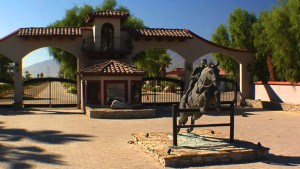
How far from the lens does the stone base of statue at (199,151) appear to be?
10.2 meters

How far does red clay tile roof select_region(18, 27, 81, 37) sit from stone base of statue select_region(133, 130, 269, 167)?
48.3 feet

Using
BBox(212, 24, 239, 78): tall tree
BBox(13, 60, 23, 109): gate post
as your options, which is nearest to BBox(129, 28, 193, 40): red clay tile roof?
BBox(13, 60, 23, 109): gate post

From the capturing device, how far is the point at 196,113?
39.6ft

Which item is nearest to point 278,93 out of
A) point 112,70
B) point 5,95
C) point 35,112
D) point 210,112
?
point 210,112

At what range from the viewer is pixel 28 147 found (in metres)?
12.5

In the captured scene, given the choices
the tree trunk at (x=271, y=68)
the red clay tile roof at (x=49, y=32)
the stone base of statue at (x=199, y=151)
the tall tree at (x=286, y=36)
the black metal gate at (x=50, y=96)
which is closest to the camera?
the stone base of statue at (x=199, y=151)

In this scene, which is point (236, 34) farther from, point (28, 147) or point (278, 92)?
point (28, 147)

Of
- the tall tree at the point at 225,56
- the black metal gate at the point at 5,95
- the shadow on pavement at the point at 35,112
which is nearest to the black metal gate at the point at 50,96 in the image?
the black metal gate at the point at 5,95

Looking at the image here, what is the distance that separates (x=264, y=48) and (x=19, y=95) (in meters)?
18.3

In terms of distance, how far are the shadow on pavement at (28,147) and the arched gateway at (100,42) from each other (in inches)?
366

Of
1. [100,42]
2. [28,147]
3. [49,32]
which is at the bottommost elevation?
[28,147]

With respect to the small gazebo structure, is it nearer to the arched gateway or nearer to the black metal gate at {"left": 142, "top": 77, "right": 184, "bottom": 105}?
the arched gateway

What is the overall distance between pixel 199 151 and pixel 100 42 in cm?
1728

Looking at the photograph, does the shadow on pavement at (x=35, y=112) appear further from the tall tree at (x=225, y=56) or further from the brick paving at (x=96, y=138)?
the tall tree at (x=225, y=56)
